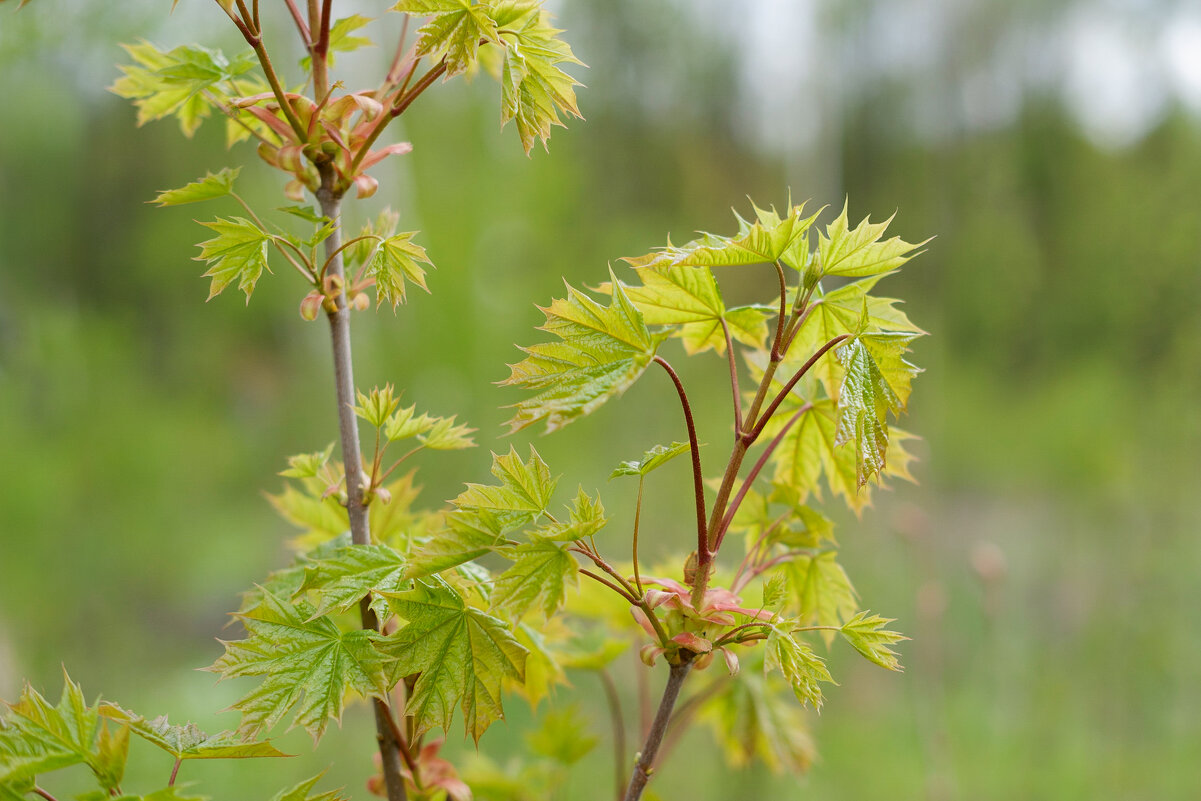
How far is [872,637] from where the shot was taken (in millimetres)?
381

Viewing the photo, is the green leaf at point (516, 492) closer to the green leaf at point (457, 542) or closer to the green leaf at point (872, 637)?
the green leaf at point (457, 542)

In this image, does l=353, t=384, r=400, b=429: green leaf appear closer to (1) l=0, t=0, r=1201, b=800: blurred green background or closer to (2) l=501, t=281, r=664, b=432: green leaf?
(2) l=501, t=281, r=664, b=432: green leaf

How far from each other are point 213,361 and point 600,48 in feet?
4.41

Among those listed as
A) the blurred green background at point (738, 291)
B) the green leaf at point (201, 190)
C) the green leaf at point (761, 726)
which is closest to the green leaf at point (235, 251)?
the green leaf at point (201, 190)

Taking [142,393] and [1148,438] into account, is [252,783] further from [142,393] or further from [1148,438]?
[1148,438]

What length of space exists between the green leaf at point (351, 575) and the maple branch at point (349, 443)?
A: 0.03 metres

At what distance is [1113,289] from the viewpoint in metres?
2.17

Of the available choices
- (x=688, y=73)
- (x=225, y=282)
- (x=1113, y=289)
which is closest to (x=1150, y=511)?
(x=1113, y=289)

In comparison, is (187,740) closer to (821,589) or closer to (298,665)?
(298,665)

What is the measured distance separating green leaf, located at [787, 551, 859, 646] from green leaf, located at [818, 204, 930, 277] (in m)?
0.17

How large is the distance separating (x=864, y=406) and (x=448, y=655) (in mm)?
213

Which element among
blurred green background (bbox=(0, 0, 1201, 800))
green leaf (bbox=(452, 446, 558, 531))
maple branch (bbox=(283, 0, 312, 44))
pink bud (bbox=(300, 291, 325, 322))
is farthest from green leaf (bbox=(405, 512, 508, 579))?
blurred green background (bbox=(0, 0, 1201, 800))

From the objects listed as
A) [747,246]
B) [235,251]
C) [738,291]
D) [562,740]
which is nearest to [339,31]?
[235,251]

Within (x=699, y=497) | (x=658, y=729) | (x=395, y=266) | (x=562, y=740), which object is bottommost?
(x=562, y=740)
